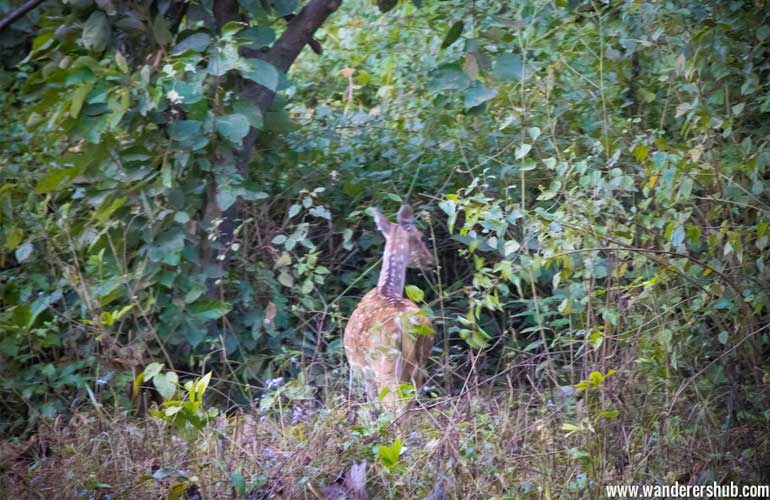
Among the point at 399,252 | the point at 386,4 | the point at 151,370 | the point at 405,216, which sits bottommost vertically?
the point at 399,252

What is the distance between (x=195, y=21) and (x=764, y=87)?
9.48ft

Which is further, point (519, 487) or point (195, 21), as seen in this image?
point (195, 21)

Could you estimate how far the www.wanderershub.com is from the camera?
3885 mm

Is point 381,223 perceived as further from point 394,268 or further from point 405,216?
point 394,268

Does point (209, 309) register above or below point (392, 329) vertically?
above

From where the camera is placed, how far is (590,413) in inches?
167

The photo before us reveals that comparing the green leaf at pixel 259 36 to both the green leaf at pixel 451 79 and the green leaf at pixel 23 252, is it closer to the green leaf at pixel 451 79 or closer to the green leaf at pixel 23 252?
the green leaf at pixel 451 79

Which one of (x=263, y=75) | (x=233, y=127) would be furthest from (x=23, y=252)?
(x=263, y=75)

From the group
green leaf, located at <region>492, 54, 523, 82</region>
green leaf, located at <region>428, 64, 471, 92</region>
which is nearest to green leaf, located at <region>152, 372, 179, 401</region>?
green leaf, located at <region>428, 64, 471, 92</region>

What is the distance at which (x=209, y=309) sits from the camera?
16.6 feet

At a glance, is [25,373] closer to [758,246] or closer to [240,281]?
[240,281]

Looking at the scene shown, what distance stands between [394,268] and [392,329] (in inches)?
20.0

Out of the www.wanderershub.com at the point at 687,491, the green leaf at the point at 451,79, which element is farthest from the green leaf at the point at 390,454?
the green leaf at the point at 451,79

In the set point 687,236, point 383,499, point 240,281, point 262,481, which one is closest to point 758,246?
point 687,236
